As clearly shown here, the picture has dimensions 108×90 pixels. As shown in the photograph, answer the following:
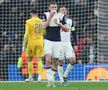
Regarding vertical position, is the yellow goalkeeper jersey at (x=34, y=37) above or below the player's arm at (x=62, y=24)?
below

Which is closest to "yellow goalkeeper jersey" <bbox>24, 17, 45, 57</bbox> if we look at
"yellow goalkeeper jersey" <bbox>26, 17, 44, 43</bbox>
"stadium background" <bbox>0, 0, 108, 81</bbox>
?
"yellow goalkeeper jersey" <bbox>26, 17, 44, 43</bbox>

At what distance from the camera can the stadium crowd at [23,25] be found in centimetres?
2223

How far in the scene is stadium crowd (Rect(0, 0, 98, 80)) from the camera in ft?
72.9

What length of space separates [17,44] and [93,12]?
3.30 m

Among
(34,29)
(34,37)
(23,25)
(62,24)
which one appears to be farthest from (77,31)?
(62,24)

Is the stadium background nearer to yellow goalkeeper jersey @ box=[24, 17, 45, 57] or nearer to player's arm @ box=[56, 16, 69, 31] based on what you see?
yellow goalkeeper jersey @ box=[24, 17, 45, 57]

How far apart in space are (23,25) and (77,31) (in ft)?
7.16

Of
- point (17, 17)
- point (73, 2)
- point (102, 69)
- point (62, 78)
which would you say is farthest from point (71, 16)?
point (62, 78)

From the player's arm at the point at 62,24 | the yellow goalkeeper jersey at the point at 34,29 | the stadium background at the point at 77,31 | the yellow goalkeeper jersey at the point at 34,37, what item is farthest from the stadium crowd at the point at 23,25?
the player's arm at the point at 62,24

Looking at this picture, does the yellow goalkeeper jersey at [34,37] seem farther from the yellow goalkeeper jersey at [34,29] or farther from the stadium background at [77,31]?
the stadium background at [77,31]

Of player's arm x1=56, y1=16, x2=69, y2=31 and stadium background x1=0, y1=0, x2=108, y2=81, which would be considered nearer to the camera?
player's arm x1=56, y1=16, x2=69, y2=31

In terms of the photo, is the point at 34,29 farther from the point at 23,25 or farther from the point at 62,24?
the point at 23,25

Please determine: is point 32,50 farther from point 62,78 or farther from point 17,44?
point 17,44

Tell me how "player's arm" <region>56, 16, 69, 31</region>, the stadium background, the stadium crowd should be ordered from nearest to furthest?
"player's arm" <region>56, 16, 69, 31</region> < the stadium background < the stadium crowd
